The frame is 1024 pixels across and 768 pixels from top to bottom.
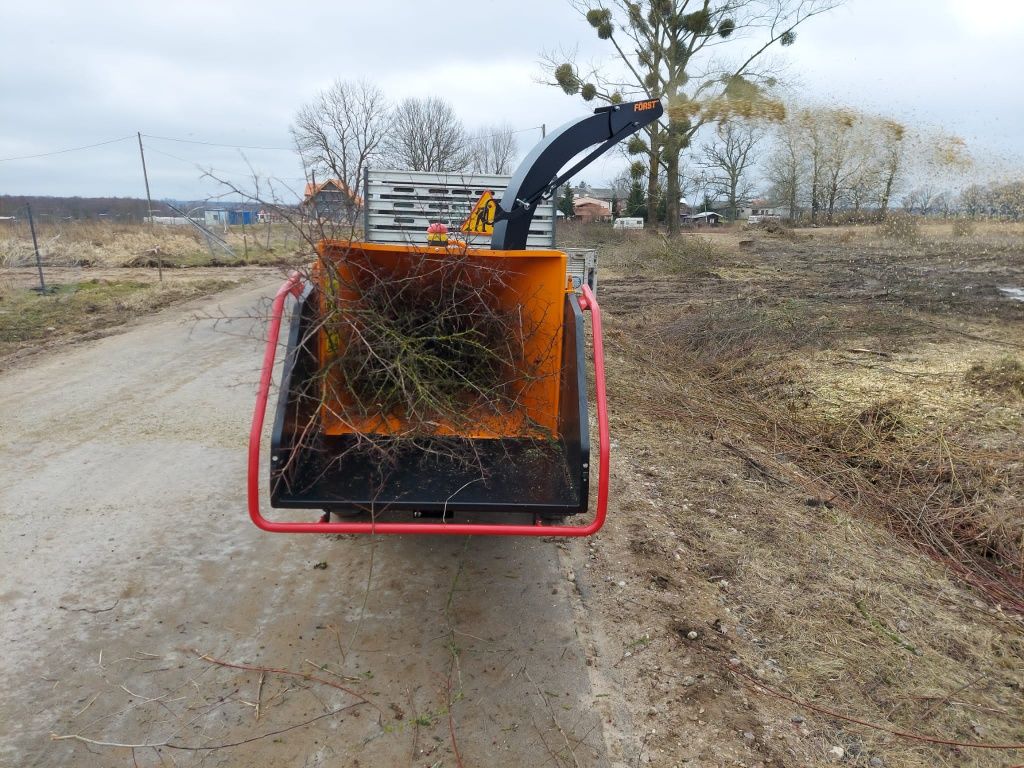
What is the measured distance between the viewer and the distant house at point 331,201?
323 cm

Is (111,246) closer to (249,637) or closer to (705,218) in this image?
(249,637)

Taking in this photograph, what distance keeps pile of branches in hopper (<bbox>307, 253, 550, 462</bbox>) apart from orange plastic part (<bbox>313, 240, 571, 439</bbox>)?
0.01 m

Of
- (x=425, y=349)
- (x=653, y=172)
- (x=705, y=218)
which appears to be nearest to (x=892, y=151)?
(x=653, y=172)

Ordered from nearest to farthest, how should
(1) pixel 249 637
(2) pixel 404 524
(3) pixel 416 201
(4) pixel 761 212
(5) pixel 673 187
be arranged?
1. (2) pixel 404 524
2. (1) pixel 249 637
3. (3) pixel 416 201
4. (5) pixel 673 187
5. (4) pixel 761 212

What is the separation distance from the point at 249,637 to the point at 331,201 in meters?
2.10

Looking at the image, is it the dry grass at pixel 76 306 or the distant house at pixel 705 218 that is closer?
the dry grass at pixel 76 306

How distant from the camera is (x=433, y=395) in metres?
3.45

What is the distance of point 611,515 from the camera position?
14.0 feet

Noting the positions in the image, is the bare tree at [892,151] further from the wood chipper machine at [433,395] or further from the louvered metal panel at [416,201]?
the wood chipper machine at [433,395]

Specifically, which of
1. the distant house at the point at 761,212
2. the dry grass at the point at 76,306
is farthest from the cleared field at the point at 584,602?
the distant house at the point at 761,212

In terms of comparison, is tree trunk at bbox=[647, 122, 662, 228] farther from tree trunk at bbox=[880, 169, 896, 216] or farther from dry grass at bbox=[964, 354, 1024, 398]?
dry grass at bbox=[964, 354, 1024, 398]

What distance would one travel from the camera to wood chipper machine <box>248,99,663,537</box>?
2854 mm

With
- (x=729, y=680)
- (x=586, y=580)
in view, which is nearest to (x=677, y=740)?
(x=729, y=680)

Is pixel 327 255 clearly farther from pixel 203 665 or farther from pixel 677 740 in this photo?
pixel 677 740
